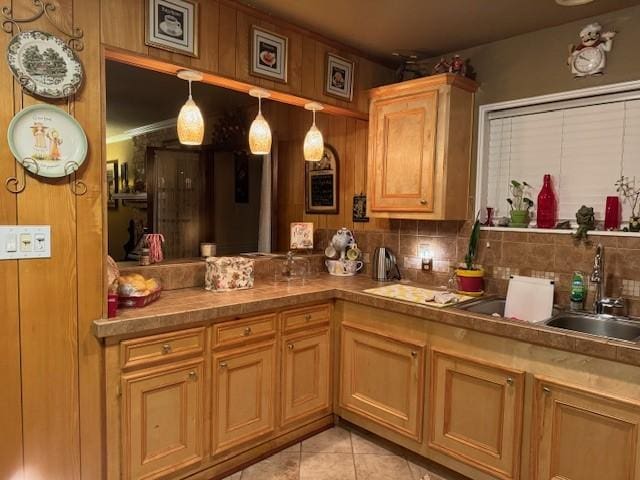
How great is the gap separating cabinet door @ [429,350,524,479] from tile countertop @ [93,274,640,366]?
7.8 inches

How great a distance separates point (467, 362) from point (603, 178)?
123 cm

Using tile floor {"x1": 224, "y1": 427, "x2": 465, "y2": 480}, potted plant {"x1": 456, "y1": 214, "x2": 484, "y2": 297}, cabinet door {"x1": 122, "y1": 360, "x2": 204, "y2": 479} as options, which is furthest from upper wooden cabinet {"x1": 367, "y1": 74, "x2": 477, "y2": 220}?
cabinet door {"x1": 122, "y1": 360, "x2": 204, "y2": 479}

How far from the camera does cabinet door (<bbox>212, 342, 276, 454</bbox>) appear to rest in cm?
217

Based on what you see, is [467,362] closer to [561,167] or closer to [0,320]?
[561,167]

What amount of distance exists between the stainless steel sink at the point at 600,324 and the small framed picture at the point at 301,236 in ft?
5.48

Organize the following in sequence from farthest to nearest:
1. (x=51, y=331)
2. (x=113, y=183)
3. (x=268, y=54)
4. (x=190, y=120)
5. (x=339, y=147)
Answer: (x=113, y=183) < (x=339, y=147) < (x=268, y=54) < (x=190, y=120) < (x=51, y=331)

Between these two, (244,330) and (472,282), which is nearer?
(244,330)

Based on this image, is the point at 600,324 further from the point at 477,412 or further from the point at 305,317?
the point at 305,317

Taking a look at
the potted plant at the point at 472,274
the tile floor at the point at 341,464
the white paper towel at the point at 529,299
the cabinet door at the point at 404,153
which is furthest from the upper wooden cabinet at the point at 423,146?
the tile floor at the point at 341,464

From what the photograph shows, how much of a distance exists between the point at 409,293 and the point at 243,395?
109 cm

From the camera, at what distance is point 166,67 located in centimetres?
203

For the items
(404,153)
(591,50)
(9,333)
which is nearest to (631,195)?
(591,50)

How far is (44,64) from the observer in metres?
1.66

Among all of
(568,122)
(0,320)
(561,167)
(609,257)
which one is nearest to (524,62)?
(568,122)
